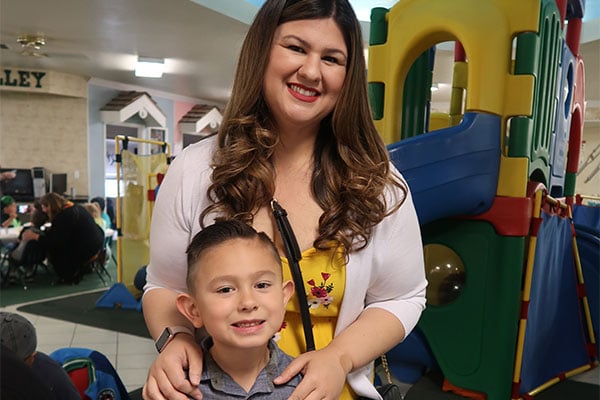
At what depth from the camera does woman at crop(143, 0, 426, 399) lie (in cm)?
117

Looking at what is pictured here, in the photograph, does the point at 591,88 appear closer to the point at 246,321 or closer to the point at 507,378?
the point at 507,378

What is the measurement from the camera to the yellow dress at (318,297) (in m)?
1.19

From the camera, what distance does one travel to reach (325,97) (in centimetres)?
120

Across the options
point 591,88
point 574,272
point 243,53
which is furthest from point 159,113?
point 243,53

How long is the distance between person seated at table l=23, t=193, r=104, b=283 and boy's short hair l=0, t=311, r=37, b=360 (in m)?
4.76

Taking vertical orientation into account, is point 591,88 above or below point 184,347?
above

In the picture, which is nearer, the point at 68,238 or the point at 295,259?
the point at 295,259

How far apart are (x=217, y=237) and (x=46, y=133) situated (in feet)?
31.9

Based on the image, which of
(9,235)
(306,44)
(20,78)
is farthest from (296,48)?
(20,78)

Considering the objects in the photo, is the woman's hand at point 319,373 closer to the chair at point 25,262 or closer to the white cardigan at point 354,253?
the white cardigan at point 354,253

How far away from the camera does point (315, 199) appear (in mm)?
1280

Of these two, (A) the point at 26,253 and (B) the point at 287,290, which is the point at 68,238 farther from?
(B) the point at 287,290

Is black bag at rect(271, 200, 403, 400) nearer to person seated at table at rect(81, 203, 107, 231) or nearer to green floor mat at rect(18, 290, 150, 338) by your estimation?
green floor mat at rect(18, 290, 150, 338)

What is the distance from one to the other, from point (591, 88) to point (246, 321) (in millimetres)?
10504
